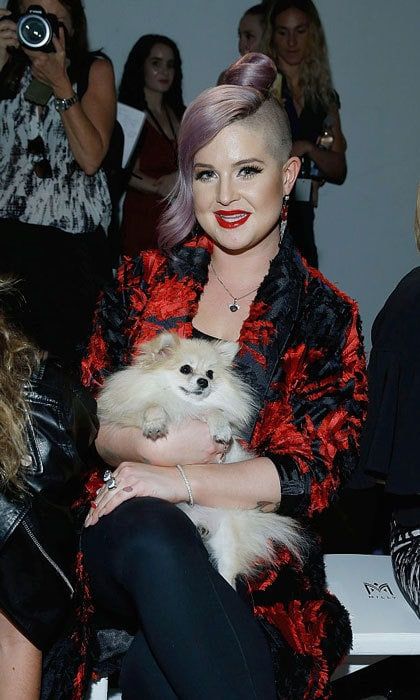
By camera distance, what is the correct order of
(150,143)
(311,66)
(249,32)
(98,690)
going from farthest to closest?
(249,32), (311,66), (150,143), (98,690)

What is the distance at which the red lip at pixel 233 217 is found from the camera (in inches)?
77.2

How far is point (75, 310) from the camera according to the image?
2482 millimetres

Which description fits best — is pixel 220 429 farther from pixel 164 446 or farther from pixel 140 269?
pixel 140 269

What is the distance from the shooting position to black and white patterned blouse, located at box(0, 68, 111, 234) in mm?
2592

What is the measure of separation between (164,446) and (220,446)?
121mm

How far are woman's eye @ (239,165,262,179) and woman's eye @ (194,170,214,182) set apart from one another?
71 mm

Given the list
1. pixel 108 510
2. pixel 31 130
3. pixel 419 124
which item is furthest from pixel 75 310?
pixel 419 124

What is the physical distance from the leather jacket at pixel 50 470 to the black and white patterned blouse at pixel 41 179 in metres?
1.25

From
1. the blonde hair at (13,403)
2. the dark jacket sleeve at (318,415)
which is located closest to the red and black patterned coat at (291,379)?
the dark jacket sleeve at (318,415)

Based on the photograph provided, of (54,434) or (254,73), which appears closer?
(54,434)

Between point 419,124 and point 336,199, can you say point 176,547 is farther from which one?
point 419,124

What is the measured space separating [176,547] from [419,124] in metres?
3.73

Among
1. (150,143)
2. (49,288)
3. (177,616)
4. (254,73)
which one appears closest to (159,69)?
(150,143)

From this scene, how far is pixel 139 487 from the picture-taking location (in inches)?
64.9
